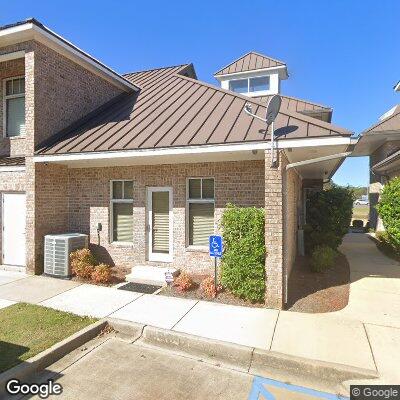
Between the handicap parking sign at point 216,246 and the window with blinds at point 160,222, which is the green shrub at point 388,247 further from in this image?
the window with blinds at point 160,222

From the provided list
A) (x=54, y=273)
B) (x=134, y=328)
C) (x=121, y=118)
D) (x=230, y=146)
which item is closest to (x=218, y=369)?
(x=134, y=328)

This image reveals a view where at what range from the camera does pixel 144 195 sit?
867 cm

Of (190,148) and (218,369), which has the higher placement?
(190,148)

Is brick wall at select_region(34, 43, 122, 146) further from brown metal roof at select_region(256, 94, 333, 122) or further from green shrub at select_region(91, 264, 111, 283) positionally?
brown metal roof at select_region(256, 94, 333, 122)

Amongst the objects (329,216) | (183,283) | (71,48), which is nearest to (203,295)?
(183,283)

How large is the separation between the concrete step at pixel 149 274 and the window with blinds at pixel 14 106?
6.16 meters

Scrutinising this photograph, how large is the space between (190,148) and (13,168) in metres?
5.69

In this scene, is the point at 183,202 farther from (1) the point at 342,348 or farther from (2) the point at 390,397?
(2) the point at 390,397

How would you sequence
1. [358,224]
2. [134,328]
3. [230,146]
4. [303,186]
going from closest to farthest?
[134,328] → [230,146] → [303,186] → [358,224]

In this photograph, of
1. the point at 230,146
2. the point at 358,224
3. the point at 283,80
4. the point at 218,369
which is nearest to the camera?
the point at 218,369

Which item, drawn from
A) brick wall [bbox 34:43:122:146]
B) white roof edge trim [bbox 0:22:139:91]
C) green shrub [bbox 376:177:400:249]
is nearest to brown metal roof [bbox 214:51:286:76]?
white roof edge trim [bbox 0:22:139:91]

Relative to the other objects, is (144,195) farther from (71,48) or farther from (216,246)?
(71,48)

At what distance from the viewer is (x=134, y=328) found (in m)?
5.32

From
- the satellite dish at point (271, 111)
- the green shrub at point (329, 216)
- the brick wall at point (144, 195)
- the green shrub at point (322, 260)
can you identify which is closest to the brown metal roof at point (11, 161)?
the brick wall at point (144, 195)
